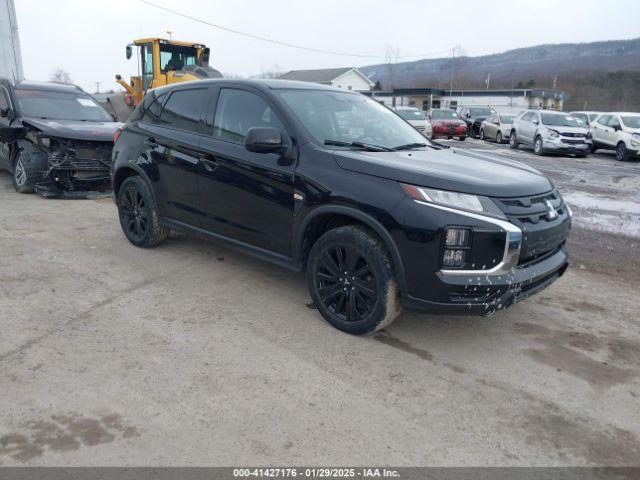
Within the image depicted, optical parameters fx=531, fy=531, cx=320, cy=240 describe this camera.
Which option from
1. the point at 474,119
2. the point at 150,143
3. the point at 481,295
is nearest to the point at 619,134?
the point at 474,119

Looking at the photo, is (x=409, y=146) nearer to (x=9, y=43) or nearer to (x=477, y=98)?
(x=9, y=43)

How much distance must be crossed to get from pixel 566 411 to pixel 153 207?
4.26 m

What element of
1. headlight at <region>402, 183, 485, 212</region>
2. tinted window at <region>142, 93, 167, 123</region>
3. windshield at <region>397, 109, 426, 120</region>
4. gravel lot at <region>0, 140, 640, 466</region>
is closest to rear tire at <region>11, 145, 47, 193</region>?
gravel lot at <region>0, 140, 640, 466</region>

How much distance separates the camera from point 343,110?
474cm

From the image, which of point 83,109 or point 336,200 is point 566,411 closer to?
point 336,200

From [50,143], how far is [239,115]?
5051 mm

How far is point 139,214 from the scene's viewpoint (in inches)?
230

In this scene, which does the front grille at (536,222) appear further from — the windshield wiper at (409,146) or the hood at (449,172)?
the windshield wiper at (409,146)

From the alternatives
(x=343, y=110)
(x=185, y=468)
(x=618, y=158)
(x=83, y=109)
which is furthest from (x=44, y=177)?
(x=618, y=158)

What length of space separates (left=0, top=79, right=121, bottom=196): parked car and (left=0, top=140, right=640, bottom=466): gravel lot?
3.33 m

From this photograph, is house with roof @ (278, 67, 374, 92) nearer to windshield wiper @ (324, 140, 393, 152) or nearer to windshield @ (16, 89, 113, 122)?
windshield @ (16, 89, 113, 122)

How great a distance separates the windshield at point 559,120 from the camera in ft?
60.3

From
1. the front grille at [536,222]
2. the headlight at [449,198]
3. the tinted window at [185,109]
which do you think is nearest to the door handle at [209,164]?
the tinted window at [185,109]

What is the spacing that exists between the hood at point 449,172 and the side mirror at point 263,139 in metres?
0.47
